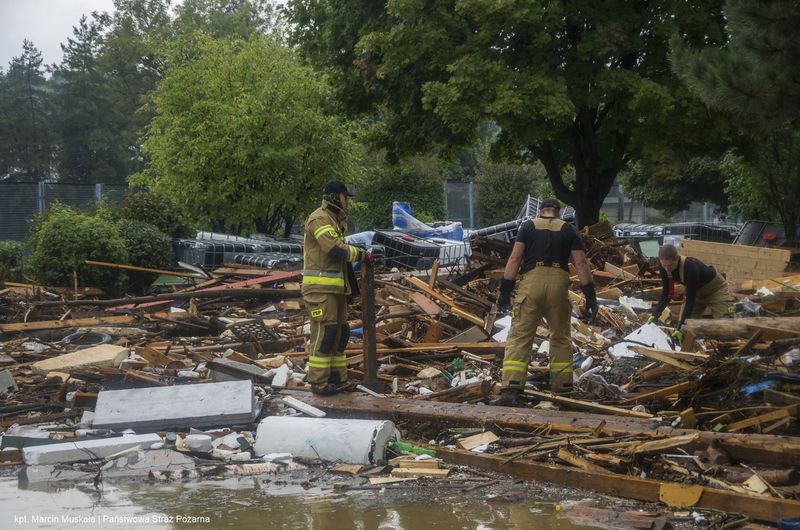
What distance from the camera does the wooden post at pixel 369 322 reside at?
8852 mm

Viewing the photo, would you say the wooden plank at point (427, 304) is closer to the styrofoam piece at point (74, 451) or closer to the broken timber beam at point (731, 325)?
the broken timber beam at point (731, 325)

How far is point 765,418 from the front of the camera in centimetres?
659

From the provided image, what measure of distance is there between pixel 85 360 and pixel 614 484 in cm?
607

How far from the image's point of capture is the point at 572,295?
13180mm

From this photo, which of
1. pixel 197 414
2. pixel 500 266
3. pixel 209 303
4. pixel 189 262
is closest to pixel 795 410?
pixel 197 414

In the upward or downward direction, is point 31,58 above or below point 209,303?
above

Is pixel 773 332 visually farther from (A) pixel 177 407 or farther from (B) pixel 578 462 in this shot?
(A) pixel 177 407

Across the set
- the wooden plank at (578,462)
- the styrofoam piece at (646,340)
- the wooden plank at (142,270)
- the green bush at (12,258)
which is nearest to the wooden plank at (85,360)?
the wooden plank at (142,270)

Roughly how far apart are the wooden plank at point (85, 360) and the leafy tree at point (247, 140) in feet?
44.1

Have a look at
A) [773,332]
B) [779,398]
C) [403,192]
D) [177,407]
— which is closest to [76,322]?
[177,407]

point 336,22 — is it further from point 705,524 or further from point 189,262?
point 705,524

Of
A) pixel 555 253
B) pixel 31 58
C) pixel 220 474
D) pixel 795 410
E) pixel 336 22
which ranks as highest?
pixel 31 58

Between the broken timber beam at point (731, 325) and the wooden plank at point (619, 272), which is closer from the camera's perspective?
the broken timber beam at point (731, 325)

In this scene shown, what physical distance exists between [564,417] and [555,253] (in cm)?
163
